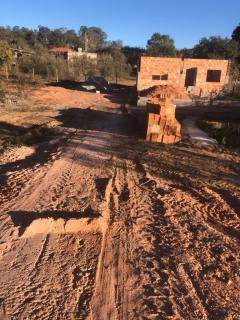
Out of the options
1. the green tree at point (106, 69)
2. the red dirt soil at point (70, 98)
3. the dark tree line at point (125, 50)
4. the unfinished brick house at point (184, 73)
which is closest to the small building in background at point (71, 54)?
the dark tree line at point (125, 50)

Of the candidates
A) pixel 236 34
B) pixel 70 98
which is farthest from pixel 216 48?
pixel 70 98

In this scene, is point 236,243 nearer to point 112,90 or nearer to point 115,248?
point 115,248

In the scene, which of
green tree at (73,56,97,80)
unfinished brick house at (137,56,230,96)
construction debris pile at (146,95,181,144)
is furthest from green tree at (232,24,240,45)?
construction debris pile at (146,95,181,144)

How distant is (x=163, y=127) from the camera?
12.3m

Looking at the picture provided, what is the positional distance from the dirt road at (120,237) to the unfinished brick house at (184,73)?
14.4 m

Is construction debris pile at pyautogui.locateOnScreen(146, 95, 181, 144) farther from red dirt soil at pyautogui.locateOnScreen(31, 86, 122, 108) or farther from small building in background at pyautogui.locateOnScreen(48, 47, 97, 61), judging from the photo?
small building in background at pyautogui.locateOnScreen(48, 47, 97, 61)

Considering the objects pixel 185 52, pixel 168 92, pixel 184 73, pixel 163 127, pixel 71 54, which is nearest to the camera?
pixel 163 127

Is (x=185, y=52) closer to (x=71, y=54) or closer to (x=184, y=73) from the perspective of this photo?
(x=71, y=54)

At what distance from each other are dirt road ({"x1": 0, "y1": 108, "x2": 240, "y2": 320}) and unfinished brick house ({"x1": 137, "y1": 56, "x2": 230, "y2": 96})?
47.2 ft

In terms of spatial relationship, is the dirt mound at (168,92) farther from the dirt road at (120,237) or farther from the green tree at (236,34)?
the green tree at (236,34)

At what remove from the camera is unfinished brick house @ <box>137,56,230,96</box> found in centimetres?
2377

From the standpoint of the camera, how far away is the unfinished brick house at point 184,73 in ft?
78.0

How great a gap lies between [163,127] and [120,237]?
22.9ft

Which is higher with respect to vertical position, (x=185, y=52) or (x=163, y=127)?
(x=185, y=52)
